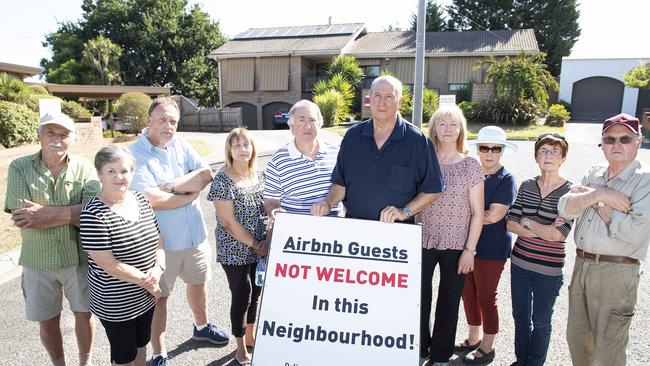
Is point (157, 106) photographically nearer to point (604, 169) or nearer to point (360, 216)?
point (360, 216)

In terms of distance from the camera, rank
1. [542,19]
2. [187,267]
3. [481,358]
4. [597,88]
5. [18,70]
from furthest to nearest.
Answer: [542,19]
[597,88]
[18,70]
[187,267]
[481,358]

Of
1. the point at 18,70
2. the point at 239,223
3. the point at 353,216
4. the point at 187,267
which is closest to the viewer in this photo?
the point at 353,216

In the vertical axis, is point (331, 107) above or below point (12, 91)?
above

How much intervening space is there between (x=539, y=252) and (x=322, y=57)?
28284 mm

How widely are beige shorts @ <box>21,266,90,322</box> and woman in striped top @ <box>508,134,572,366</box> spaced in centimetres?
306

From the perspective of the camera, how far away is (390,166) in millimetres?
2801

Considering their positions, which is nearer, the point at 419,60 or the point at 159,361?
the point at 159,361

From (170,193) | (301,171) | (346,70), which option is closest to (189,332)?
(170,193)

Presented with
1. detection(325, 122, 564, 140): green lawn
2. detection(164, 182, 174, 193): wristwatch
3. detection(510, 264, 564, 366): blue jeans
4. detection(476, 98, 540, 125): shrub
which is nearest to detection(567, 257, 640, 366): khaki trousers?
detection(510, 264, 564, 366): blue jeans

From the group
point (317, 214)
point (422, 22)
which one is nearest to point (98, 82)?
point (422, 22)

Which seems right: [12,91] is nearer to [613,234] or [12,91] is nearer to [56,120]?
[56,120]

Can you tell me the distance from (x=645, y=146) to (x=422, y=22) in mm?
10610

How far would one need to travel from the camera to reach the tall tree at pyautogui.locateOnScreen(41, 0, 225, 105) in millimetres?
38688

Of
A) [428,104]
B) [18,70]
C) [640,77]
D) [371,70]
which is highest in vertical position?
[371,70]
